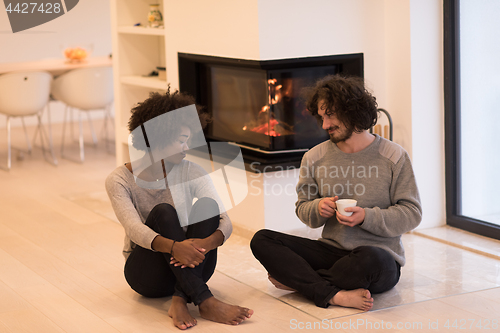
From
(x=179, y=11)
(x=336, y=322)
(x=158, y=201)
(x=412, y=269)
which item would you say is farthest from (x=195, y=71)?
(x=336, y=322)

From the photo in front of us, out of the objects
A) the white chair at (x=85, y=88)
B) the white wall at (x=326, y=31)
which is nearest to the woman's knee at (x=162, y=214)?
the white wall at (x=326, y=31)

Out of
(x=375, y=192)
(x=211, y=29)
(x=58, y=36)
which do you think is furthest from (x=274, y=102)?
(x=58, y=36)

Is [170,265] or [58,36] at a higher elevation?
[58,36]

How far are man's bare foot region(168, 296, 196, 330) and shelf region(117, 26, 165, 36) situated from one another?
2.11 meters

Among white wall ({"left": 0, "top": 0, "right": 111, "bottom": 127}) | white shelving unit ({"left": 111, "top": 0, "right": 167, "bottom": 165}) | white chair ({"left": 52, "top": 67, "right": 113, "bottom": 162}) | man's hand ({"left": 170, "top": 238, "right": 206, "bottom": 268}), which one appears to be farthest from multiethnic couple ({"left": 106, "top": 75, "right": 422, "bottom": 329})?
white wall ({"left": 0, "top": 0, "right": 111, "bottom": 127})

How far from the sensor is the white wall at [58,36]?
721cm

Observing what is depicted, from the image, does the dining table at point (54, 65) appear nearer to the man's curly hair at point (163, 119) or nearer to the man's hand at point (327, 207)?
the man's curly hair at point (163, 119)

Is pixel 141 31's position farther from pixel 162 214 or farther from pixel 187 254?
pixel 187 254

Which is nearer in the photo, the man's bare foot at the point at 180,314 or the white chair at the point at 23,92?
the man's bare foot at the point at 180,314

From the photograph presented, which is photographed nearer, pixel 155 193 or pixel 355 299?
pixel 355 299

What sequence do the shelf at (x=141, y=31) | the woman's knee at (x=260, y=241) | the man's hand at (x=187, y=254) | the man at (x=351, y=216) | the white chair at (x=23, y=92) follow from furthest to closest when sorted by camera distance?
the white chair at (x=23, y=92)
the shelf at (x=141, y=31)
the woman's knee at (x=260, y=241)
the man at (x=351, y=216)
the man's hand at (x=187, y=254)

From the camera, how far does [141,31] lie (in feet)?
13.6

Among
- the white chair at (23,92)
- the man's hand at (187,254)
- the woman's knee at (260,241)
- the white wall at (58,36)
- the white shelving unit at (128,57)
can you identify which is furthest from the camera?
the white wall at (58,36)

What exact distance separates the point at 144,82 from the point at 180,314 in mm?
2283
